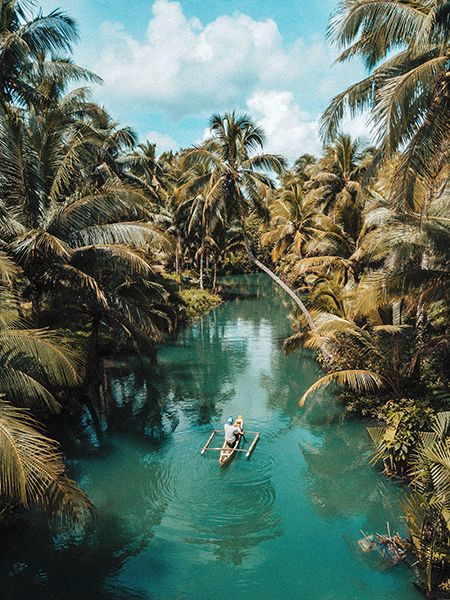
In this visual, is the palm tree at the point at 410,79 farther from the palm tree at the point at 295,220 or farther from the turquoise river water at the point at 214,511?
the palm tree at the point at 295,220

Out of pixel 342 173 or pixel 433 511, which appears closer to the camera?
pixel 433 511

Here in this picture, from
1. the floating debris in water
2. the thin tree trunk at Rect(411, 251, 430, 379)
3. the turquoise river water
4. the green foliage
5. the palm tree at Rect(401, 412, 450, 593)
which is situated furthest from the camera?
the green foliage

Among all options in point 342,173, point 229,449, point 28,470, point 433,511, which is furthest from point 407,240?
point 342,173

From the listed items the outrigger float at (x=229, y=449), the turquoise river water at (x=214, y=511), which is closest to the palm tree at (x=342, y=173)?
the turquoise river water at (x=214, y=511)

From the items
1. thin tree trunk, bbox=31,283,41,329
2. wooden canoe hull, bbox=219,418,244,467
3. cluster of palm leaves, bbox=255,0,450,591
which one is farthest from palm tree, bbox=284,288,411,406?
thin tree trunk, bbox=31,283,41,329

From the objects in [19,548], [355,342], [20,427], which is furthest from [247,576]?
[355,342]

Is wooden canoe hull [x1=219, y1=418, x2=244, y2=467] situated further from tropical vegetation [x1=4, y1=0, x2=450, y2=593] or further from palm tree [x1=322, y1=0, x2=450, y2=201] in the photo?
palm tree [x1=322, y1=0, x2=450, y2=201]

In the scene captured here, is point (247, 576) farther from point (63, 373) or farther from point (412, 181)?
point (412, 181)

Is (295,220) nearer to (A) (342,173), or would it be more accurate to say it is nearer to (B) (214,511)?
(A) (342,173)
